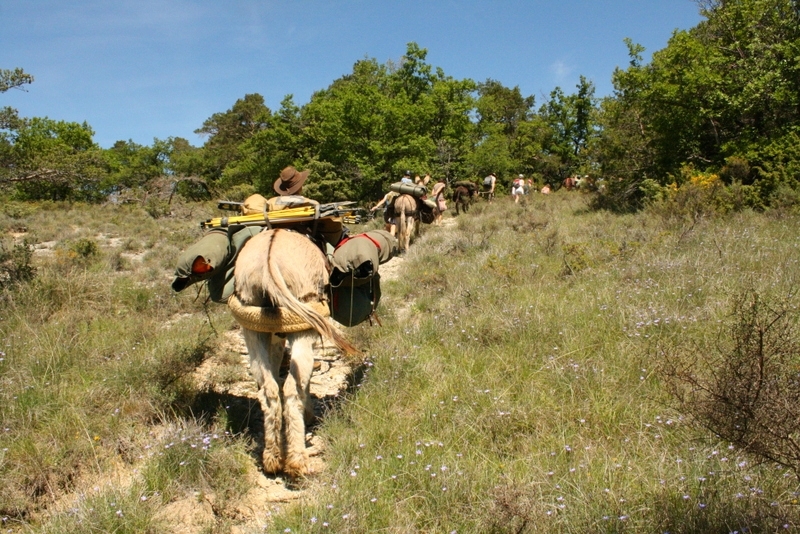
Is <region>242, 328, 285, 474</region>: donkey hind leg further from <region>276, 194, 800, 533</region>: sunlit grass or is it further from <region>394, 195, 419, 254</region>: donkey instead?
<region>394, 195, 419, 254</region>: donkey

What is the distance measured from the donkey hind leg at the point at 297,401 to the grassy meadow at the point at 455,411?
230 millimetres

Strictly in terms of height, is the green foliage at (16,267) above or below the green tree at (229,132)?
below

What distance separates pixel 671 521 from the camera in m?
2.52

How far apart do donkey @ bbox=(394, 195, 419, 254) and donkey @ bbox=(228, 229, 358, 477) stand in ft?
29.5

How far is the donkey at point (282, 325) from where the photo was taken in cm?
360

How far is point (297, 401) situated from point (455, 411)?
1.16 m

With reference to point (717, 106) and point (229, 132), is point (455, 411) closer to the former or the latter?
point (717, 106)

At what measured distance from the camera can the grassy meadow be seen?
9.11ft

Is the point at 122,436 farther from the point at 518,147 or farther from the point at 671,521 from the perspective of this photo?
the point at 518,147

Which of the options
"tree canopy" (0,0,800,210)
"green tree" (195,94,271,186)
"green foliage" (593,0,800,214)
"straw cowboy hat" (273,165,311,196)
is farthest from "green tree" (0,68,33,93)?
"green tree" (195,94,271,186)

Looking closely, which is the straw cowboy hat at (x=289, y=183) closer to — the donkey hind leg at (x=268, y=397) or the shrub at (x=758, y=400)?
the donkey hind leg at (x=268, y=397)

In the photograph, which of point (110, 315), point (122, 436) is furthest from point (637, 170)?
point (122, 436)

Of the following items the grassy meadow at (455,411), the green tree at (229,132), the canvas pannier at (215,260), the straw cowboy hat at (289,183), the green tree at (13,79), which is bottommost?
the grassy meadow at (455,411)

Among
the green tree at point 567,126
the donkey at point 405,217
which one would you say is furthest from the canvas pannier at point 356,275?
the green tree at point 567,126
